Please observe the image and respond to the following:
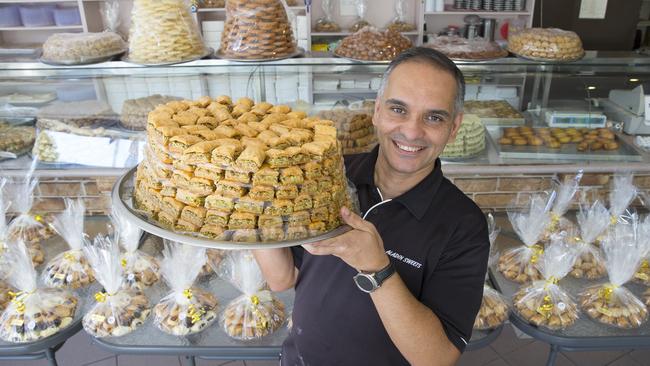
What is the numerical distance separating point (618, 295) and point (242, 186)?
1.83 meters

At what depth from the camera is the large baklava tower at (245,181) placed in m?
1.04

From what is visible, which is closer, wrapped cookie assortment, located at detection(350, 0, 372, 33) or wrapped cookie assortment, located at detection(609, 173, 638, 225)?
wrapped cookie assortment, located at detection(609, 173, 638, 225)

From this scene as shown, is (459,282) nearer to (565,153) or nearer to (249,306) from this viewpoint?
(249,306)

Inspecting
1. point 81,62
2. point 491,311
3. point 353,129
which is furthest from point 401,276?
point 81,62

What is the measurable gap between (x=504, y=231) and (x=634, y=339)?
0.86 m

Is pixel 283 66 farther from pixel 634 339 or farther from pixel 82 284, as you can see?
pixel 634 339

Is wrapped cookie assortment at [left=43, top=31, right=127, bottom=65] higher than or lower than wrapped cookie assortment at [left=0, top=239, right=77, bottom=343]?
higher

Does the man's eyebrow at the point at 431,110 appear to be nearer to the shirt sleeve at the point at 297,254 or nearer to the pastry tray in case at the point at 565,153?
the shirt sleeve at the point at 297,254

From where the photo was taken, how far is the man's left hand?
3.50 feet

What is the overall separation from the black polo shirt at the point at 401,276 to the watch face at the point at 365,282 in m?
0.25

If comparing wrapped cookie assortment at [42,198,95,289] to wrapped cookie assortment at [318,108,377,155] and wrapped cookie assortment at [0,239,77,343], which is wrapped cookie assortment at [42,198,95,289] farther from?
wrapped cookie assortment at [318,108,377,155]

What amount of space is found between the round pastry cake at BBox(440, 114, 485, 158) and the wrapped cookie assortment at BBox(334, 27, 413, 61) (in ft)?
1.92

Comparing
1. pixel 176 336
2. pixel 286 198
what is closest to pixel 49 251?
pixel 176 336

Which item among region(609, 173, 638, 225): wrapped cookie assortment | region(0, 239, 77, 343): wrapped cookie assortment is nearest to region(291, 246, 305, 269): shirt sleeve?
region(0, 239, 77, 343): wrapped cookie assortment
